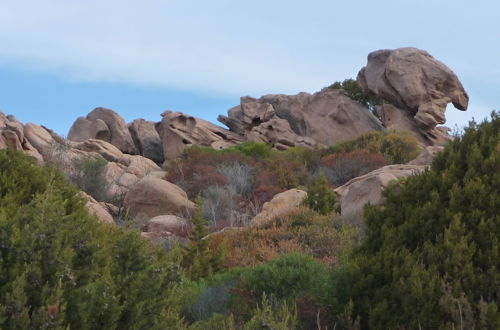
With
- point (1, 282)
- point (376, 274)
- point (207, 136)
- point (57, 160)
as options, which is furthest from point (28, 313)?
point (207, 136)

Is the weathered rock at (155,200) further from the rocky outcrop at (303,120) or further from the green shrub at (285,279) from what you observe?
the rocky outcrop at (303,120)

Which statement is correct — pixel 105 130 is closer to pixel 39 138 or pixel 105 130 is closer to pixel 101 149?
pixel 101 149

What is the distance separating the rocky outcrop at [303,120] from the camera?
48.6 m

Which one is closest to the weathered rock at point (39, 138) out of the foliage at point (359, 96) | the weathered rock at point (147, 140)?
the weathered rock at point (147, 140)

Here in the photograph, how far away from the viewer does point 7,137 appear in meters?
31.9

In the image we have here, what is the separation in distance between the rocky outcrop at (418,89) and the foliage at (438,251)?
37867 mm

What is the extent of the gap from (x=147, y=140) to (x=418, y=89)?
19.7 metres

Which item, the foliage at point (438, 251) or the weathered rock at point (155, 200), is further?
the weathered rock at point (155, 200)

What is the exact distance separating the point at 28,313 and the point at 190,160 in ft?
98.9

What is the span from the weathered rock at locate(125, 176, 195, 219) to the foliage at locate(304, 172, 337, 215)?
714cm

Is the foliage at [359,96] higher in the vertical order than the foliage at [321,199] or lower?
higher

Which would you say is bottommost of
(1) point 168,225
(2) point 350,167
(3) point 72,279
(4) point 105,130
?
(3) point 72,279

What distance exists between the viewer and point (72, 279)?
428cm

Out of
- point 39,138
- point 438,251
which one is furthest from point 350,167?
point 438,251
